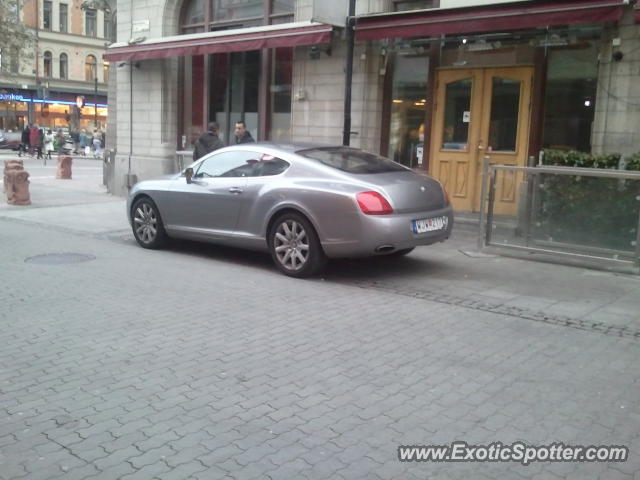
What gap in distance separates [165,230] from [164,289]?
243 cm

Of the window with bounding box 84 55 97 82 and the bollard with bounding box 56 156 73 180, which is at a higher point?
the window with bounding box 84 55 97 82

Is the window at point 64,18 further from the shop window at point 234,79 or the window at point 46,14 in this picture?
the shop window at point 234,79

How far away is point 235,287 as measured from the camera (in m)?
7.44

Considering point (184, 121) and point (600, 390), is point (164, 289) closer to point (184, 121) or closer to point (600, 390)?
point (600, 390)

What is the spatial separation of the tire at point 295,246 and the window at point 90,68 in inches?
2308

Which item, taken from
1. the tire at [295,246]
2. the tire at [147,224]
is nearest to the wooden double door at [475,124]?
the tire at [295,246]

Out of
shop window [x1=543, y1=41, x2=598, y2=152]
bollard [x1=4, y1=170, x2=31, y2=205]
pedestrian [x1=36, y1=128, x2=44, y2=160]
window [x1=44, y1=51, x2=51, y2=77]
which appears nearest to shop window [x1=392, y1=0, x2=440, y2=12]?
shop window [x1=543, y1=41, x2=598, y2=152]

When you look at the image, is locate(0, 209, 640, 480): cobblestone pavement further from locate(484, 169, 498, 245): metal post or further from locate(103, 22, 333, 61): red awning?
locate(103, 22, 333, 61): red awning

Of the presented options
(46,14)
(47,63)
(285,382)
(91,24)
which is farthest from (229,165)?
Answer: (91,24)

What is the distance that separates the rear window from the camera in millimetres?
8008

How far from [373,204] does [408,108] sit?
576 centimetres

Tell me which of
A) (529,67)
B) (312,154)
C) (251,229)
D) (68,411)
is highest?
(529,67)

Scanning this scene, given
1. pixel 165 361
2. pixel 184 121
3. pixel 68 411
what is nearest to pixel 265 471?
pixel 68 411

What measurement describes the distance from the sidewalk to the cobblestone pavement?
200 mm
